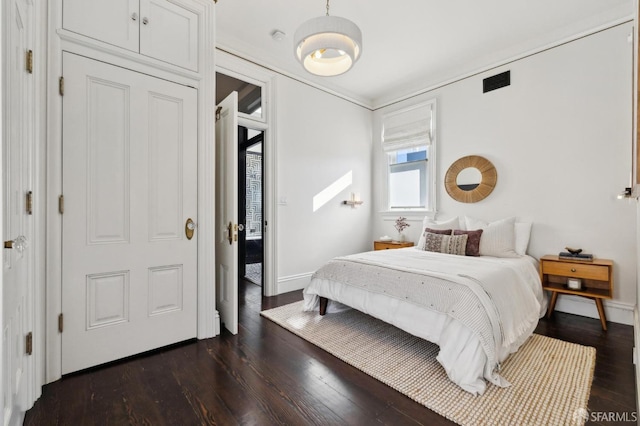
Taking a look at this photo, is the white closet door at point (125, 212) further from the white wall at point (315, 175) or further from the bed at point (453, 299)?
the white wall at point (315, 175)

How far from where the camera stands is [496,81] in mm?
3758

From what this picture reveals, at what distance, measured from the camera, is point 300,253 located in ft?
13.8

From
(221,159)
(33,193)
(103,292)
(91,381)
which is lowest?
(91,381)

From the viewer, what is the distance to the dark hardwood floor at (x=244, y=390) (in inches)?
61.8

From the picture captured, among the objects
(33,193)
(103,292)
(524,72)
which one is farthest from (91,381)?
(524,72)

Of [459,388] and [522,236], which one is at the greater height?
[522,236]

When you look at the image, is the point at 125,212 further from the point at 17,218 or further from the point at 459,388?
the point at 459,388

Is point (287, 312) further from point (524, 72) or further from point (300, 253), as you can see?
point (524, 72)

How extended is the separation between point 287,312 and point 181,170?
5.89ft

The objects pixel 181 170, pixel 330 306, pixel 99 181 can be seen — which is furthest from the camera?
pixel 330 306

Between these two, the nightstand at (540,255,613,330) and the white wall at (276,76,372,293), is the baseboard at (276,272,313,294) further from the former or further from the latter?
the nightstand at (540,255,613,330)

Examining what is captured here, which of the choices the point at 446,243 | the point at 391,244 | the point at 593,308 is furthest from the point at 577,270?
the point at 391,244

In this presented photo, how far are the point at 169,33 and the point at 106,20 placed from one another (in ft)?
1.35

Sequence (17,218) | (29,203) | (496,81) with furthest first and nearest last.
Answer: (496,81), (29,203), (17,218)
